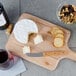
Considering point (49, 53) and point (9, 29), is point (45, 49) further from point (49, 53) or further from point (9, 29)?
point (9, 29)

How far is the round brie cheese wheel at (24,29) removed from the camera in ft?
3.87

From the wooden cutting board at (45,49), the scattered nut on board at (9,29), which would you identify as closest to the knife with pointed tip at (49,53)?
the wooden cutting board at (45,49)

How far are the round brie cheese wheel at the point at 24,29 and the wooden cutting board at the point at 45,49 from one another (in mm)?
17

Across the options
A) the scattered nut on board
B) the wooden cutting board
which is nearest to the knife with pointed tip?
the wooden cutting board

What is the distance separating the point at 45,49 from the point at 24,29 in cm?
11

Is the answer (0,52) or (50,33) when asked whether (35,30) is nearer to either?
(50,33)

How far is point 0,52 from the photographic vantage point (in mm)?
1105

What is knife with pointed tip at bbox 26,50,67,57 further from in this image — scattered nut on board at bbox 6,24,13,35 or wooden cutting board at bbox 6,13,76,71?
scattered nut on board at bbox 6,24,13,35

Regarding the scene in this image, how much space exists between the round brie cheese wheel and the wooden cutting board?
17 mm

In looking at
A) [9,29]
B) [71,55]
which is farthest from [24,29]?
[71,55]

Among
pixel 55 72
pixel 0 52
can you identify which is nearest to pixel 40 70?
pixel 55 72

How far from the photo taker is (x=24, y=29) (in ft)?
3.88

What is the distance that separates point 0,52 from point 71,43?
10.5 inches

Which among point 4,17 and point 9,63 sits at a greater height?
point 4,17
